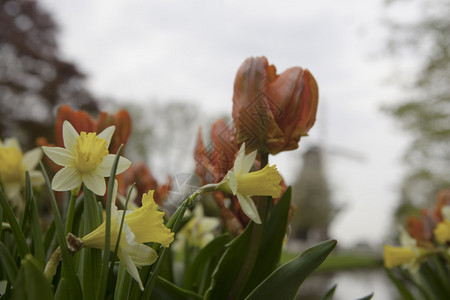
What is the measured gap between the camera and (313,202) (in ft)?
60.6

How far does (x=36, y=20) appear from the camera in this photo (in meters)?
9.91

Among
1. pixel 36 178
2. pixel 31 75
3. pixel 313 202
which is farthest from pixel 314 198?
pixel 36 178

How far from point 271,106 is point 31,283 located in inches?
12.5

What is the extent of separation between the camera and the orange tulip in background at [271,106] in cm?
49

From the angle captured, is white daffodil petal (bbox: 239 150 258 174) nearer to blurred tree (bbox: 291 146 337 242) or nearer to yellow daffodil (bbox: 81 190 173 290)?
yellow daffodil (bbox: 81 190 173 290)

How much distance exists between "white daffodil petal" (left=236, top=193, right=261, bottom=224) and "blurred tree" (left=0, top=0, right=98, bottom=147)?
915 cm

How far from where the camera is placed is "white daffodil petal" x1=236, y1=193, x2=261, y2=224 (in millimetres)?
418

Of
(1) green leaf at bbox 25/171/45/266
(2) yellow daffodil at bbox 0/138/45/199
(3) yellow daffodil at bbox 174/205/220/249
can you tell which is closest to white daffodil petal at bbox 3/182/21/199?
(2) yellow daffodil at bbox 0/138/45/199

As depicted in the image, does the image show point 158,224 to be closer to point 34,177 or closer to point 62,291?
point 62,291

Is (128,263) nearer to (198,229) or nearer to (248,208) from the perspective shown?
(248,208)

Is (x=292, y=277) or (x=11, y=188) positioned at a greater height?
(x=11, y=188)

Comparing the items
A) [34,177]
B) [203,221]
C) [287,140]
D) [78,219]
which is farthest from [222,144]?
[203,221]

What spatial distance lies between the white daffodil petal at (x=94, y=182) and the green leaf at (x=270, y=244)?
0.68 ft

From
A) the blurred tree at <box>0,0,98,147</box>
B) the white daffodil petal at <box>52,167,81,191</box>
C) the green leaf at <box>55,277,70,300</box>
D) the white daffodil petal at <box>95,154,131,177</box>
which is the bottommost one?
the green leaf at <box>55,277,70,300</box>
